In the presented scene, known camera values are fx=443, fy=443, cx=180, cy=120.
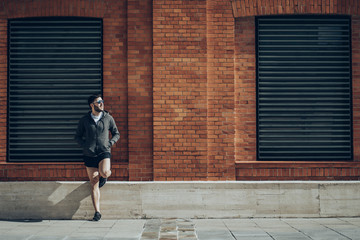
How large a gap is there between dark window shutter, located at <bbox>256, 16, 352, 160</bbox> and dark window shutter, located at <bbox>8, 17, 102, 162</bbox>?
3.17m

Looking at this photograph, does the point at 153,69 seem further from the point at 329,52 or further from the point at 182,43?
the point at 329,52

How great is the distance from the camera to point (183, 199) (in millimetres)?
7875

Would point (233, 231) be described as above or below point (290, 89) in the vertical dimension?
below

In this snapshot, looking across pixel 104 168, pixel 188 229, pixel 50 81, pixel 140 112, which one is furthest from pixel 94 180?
pixel 50 81

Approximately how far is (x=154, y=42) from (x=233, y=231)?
360 centimetres

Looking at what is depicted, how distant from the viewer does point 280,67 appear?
8.33 m

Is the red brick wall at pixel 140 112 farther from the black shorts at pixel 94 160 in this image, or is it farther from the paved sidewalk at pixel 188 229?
the paved sidewalk at pixel 188 229

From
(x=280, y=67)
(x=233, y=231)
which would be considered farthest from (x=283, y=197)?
(x=280, y=67)

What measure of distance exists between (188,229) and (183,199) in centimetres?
102

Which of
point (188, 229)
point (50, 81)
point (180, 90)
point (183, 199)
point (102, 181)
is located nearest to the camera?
point (188, 229)

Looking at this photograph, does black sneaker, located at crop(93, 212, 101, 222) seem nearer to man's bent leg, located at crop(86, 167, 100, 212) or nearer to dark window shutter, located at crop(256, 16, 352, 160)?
man's bent leg, located at crop(86, 167, 100, 212)

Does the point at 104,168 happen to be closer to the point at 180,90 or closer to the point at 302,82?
the point at 180,90

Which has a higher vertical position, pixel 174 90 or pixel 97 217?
pixel 174 90

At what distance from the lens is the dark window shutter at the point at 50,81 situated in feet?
27.1
